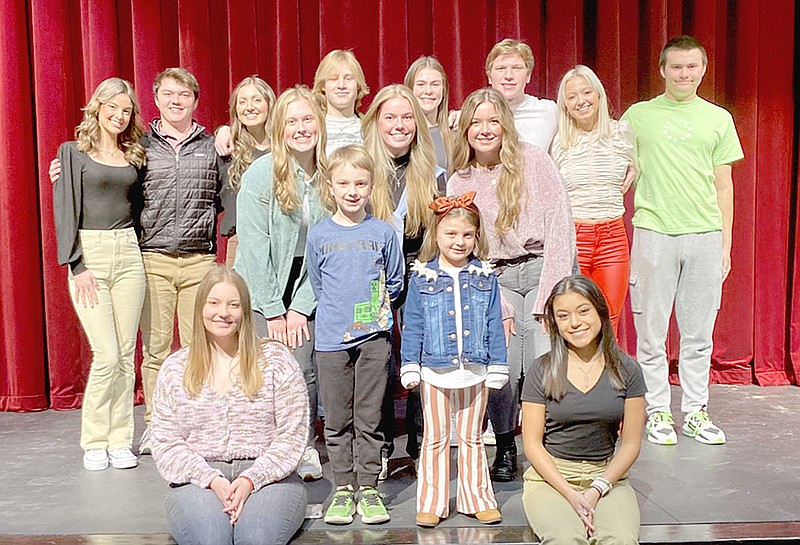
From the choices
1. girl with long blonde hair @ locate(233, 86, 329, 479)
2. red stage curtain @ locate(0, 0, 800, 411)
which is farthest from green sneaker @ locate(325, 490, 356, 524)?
red stage curtain @ locate(0, 0, 800, 411)

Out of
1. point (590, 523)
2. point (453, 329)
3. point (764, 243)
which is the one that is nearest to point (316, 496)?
point (453, 329)

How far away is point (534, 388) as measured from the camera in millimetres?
2785

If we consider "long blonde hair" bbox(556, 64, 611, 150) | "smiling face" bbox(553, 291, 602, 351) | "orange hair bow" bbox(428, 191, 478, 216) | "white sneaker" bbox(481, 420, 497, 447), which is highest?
"long blonde hair" bbox(556, 64, 611, 150)

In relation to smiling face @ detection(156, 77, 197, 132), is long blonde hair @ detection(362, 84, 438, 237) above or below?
below

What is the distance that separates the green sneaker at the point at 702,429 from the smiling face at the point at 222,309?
2.00m

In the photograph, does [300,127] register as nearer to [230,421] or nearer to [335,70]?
[335,70]

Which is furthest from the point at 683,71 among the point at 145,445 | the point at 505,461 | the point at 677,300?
the point at 145,445

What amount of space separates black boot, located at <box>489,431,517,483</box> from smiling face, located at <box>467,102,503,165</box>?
3.27 ft

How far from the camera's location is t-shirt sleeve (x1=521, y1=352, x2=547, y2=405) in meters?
2.77

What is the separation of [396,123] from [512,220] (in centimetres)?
51

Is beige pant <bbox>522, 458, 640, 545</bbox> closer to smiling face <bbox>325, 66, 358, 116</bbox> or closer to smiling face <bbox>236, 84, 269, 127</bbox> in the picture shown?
smiling face <bbox>325, 66, 358, 116</bbox>

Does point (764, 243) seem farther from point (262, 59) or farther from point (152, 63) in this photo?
point (152, 63)

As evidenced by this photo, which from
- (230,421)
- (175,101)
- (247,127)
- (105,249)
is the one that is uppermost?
(175,101)

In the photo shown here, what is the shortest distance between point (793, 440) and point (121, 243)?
2.75 m
